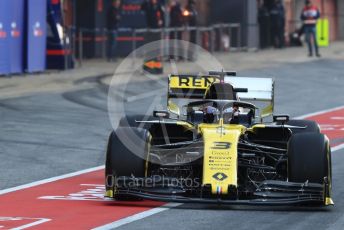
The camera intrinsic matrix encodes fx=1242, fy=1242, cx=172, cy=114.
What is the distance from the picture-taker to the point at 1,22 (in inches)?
1169

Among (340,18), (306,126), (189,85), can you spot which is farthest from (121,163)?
(340,18)

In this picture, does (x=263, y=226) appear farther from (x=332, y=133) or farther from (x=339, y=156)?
(x=332, y=133)

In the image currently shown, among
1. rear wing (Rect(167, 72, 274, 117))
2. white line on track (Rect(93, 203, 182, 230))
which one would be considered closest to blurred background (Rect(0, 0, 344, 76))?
rear wing (Rect(167, 72, 274, 117))

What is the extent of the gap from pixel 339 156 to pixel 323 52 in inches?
1099

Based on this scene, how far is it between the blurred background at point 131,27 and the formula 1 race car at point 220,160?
54.8 ft

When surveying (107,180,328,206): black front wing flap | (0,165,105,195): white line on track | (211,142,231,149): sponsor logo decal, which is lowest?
(0,165,105,195): white line on track

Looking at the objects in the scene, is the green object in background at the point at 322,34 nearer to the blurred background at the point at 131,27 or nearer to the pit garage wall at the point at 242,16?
the blurred background at the point at 131,27

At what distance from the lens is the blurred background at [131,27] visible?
31203 millimetres

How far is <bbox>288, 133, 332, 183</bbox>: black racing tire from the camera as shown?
41.7 ft

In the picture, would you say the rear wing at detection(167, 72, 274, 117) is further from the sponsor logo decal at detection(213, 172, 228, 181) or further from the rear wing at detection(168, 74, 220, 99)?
the sponsor logo decal at detection(213, 172, 228, 181)

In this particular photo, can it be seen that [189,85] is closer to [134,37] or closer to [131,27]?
[134,37]

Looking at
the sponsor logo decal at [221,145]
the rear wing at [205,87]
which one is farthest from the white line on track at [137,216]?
the rear wing at [205,87]

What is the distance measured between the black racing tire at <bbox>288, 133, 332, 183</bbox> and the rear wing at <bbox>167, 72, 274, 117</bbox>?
180 centimetres

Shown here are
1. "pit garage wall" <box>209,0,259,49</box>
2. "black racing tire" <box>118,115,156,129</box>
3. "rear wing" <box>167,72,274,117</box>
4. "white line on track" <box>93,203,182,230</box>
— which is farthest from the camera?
"pit garage wall" <box>209,0,259,49</box>
